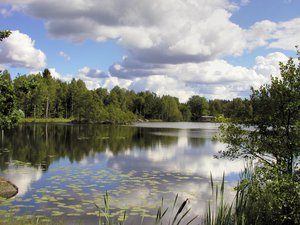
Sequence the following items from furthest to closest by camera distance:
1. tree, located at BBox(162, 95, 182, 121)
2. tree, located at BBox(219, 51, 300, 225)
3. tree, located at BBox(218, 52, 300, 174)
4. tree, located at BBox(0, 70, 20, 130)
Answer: tree, located at BBox(162, 95, 182, 121) → tree, located at BBox(0, 70, 20, 130) → tree, located at BBox(218, 52, 300, 174) → tree, located at BBox(219, 51, 300, 225)

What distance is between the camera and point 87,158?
35.0 meters

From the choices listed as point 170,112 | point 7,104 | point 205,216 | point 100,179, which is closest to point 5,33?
point 7,104

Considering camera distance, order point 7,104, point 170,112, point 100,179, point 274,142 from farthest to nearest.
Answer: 1. point 170,112
2. point 100,179
3. point 7,104
4. point 274,142

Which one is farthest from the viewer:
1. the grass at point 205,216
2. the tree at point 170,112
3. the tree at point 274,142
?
the tree at point 170,112

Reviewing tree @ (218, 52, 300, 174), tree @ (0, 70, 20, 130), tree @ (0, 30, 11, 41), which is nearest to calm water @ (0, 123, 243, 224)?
tree @ (218, 52, 300, 174)

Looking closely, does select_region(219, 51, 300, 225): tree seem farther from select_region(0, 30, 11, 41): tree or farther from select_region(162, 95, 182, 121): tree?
select_region(162, 95, 182, 121): tree

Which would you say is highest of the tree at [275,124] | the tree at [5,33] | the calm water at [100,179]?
the tree at [5,33]

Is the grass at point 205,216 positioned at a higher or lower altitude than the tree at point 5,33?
lower

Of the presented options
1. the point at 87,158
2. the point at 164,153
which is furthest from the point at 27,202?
the point at 164,153

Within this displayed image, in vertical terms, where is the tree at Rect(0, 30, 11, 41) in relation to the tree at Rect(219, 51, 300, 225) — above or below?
above

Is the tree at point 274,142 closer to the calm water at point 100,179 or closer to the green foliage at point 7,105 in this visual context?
the calm water at point 100,179

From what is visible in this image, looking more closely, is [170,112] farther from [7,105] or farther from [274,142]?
[274,142]

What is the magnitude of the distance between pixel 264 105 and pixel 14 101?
32.6 ft

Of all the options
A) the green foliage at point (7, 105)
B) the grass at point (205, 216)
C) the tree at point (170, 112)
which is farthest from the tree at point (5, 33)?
the tree at point (170, 112)
